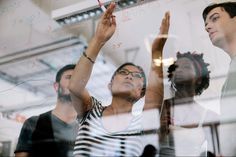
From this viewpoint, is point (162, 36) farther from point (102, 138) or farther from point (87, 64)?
point (102, 138)

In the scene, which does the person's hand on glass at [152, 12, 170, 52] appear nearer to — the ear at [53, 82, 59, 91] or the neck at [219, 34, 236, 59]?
the neck at [219, 34, 236, 59]

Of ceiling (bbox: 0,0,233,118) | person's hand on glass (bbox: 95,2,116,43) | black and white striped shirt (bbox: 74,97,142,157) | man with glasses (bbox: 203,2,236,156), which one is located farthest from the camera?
person's hand on glass (bbox: 95,2,116,43)

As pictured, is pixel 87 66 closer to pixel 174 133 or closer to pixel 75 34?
pixel 75 34

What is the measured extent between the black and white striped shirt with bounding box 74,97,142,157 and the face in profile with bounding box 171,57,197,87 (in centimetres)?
21

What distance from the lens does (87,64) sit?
1.29 metres

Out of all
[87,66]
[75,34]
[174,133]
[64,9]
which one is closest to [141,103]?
[174,133]

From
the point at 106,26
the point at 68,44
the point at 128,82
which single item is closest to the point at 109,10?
the point at 106,26

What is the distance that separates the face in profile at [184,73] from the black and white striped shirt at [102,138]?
0.21m

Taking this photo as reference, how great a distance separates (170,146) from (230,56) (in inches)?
15.7

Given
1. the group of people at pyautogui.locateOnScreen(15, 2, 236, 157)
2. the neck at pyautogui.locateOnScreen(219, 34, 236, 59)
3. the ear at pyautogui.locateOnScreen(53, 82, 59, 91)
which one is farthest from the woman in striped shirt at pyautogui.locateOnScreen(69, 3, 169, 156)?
the neck at pyautogui.locateOnScreen(219, 34, 236, 59)

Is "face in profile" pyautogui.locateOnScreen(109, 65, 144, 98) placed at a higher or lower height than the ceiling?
lower

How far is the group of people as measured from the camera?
3.59 ft

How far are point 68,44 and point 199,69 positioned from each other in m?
0.64

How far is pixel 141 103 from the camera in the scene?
1.18 metres
